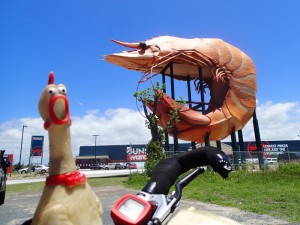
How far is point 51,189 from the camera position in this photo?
136 cm

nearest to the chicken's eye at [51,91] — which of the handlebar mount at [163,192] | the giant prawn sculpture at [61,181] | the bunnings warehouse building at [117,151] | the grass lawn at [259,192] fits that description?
the giant prawn sculpture at [61,181]

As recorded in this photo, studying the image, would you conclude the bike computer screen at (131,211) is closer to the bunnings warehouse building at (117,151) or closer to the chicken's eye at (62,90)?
the chicken's eye at (62,90)

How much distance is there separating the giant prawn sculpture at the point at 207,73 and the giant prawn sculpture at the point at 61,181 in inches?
597

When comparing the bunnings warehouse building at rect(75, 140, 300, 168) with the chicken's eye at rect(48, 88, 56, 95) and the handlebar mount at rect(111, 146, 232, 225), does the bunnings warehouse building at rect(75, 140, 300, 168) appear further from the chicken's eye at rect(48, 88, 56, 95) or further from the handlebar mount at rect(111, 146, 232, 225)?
the chicken's eye at rect(48, 88, 56, 95)

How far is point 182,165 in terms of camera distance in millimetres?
1563

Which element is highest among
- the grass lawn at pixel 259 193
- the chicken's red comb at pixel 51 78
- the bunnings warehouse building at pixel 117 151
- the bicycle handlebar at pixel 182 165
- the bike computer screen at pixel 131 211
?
the bunnings warehouse building at pixel 117 151

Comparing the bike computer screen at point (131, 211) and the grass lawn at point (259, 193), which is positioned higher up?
the bike computer screen at point (131, 211)

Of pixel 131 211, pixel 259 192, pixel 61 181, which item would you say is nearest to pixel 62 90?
pixel 61 181

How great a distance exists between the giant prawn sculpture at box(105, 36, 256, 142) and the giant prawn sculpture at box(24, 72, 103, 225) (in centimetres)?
1516

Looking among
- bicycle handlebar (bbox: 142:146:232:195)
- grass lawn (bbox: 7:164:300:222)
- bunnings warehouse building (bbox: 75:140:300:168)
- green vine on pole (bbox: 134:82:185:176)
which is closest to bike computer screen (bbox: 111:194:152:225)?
bicycle handlebar (bbox: 142:146:232:195)

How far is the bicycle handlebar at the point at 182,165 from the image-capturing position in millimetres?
1418

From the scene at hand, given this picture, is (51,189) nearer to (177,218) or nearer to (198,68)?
(177,218)

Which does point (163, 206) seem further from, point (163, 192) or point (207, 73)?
point (207, 73)

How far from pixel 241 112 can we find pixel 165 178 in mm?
18456
